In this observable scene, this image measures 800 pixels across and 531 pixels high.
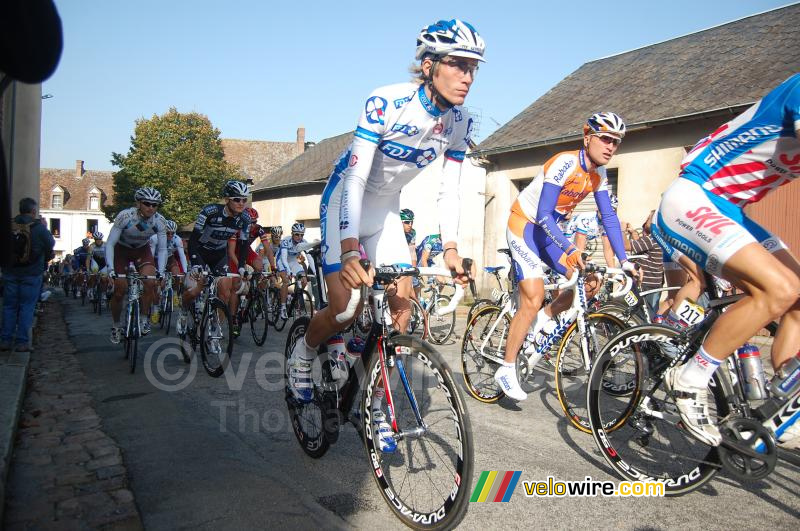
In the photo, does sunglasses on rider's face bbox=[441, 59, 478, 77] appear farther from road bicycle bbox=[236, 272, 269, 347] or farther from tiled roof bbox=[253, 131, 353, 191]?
tiled roof bbox=[253, 131, 353, 191]

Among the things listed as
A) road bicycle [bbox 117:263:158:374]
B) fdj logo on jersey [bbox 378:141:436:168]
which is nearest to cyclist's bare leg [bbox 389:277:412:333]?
fdj logo on jersey [bbox 378:141:436:168]

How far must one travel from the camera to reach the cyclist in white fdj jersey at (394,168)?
132 inches

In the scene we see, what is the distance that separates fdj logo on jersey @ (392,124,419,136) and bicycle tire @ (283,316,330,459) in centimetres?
134

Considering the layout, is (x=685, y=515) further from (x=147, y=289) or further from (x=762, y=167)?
(x=147, y=289)

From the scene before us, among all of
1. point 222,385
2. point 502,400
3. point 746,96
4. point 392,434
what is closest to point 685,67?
point 746,96

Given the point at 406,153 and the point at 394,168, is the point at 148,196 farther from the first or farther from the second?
the point at 406,153

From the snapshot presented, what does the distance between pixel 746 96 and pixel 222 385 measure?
38.6ft

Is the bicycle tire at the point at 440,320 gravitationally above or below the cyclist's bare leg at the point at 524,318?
below

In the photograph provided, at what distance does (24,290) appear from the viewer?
8.34 meters

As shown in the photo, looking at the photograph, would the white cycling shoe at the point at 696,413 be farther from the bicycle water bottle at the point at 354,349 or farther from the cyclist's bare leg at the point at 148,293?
the cyclist's bare leg at the point at 148,293

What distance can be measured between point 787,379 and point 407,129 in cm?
239

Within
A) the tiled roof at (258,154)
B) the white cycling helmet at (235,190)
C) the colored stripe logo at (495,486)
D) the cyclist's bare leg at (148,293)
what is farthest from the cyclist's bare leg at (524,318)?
the tiled roof at (258,154)

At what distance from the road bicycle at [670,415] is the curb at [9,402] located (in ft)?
11.0

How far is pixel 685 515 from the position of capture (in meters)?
3.06
